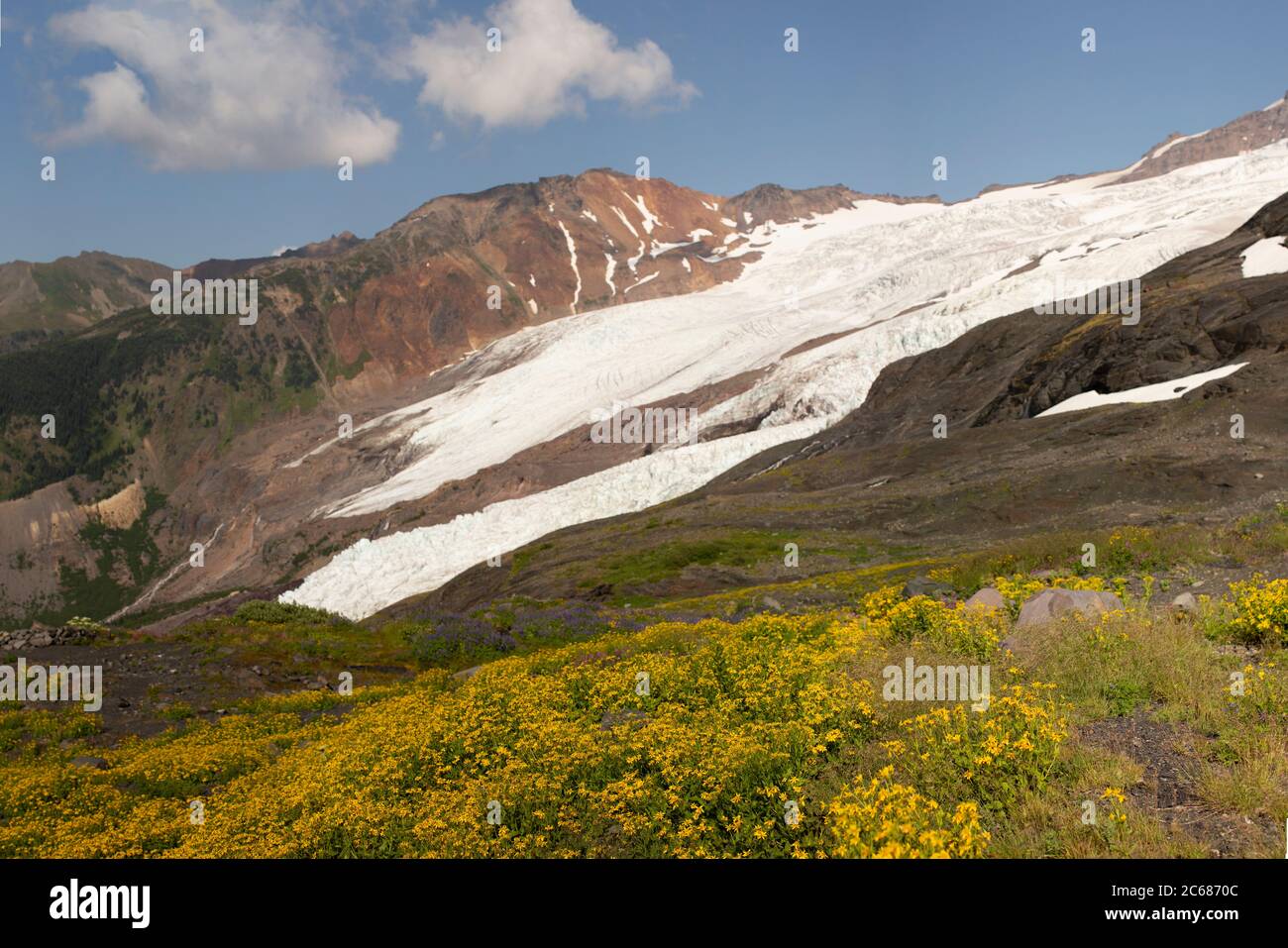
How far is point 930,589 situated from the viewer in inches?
727

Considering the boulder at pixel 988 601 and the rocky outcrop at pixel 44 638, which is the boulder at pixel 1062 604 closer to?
the boulder at pixel 988 601

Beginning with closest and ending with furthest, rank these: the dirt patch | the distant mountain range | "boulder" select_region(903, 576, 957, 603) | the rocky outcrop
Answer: the dirt patch < "boulder" select_region(903, 576, 957, 603) < the rocky outcrop < the distant mountain range

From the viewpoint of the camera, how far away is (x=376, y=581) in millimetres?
66188

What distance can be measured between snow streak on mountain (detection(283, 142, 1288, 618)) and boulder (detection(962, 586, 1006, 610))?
5311 centimetres

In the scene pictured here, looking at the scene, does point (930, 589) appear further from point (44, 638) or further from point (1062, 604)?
point (44, 638)

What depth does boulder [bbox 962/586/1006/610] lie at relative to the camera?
13.3 metres

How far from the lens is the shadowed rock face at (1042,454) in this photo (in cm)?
3306

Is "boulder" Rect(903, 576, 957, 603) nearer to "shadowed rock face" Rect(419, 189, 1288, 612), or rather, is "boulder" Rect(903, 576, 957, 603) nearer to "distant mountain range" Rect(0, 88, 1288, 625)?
"shadowed rock face" Rect(419, 189, 1288, 612)

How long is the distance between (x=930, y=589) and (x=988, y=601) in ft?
13.3

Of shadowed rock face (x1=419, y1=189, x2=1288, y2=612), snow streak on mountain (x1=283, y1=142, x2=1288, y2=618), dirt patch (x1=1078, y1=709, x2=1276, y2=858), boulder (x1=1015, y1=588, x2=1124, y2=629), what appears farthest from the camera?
snow streak on mountain (x1=283, y1=142, x2=1288, y2=618)

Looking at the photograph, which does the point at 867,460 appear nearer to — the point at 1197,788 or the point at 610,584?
the point at 610,584

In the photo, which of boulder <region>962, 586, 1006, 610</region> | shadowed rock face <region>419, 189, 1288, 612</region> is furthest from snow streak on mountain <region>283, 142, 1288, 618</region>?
boulder <region>962, 586, 1006, 610</region>
